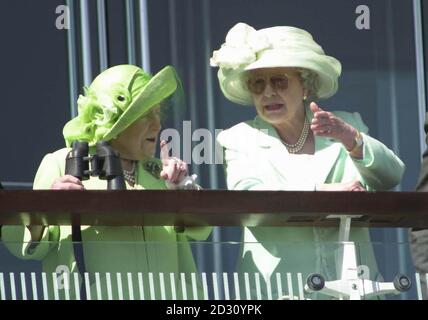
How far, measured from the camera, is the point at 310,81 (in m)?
7.08

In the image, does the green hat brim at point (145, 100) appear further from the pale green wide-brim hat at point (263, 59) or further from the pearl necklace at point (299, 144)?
the pearl necklace at point (299, 144)

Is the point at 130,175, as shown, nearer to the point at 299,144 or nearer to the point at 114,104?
the point at 114,104

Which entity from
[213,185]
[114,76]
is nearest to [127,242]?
[114,76]

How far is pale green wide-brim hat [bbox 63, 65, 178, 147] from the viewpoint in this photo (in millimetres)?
6754

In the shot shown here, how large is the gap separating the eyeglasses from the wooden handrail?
1.77 feet

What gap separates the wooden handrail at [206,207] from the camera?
250 inches

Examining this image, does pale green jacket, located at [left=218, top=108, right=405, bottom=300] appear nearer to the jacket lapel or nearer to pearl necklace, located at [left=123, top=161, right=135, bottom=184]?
the jacket lapel

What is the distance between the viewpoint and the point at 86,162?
6.56 m

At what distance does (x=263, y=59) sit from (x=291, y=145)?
302 mm

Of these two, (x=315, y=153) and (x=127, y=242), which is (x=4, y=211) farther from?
(x=315, y=153)

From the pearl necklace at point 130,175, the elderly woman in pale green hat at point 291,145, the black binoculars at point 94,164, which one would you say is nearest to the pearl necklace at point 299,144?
the elderly woman in pale green hat at point 291,145

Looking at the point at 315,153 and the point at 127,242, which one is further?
the point at 315,153
